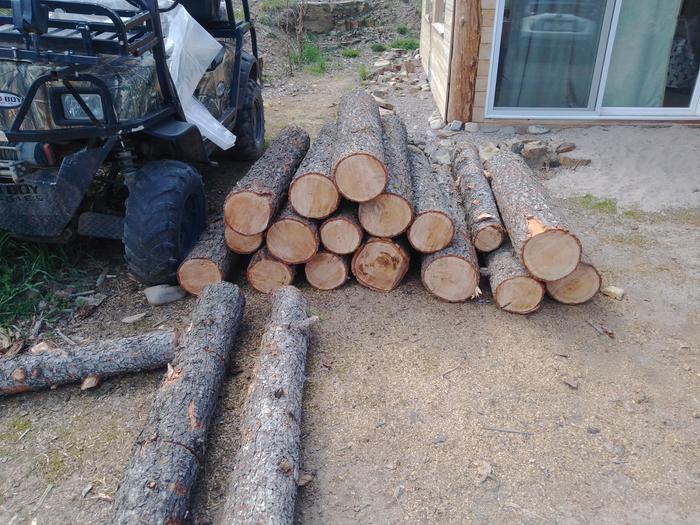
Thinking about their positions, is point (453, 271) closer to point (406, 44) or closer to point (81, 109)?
point (81, 109)

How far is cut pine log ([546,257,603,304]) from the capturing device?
12.6 feet

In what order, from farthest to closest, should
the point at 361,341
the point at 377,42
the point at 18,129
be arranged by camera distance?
the point at 377,42 → the point at 361,341 → the point at 18,129

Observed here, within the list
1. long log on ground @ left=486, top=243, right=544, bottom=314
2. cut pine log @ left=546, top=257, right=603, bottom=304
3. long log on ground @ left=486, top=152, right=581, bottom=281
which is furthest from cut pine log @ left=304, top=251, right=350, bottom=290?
cut pine log @ left=546, top=257, right=603, bottom=304

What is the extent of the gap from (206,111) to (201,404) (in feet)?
8.78

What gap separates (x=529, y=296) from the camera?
149 inches

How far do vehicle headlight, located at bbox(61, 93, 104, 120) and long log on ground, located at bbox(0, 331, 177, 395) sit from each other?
4.74 ft

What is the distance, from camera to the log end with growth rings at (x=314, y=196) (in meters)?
3.83

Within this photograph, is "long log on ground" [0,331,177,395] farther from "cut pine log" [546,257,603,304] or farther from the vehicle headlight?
"cut pine log" [546,257,603,304]

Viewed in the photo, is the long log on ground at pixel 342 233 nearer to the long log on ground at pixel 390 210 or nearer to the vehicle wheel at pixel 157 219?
the long log on ground at pixel 390 210

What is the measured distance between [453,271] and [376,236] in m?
0.60

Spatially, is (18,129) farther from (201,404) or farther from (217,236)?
(201,404)

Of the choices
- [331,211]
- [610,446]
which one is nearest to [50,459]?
[331,211]

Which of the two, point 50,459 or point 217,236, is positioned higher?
point 217,236

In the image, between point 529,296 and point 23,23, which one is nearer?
point 23,23
